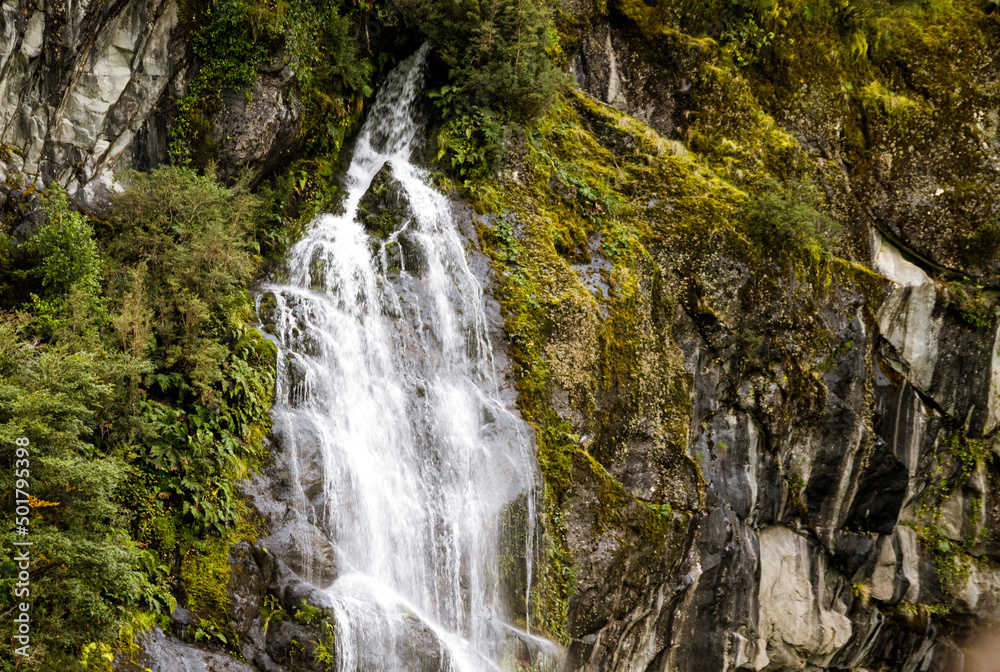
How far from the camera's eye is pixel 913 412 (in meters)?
13.4

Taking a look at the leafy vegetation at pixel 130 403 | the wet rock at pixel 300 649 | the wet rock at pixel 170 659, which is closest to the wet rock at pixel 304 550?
the leafy vegetation at pixel 130 403

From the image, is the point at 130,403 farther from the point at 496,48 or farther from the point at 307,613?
the point at 496,48

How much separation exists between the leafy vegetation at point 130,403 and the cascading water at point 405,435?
0.80 m

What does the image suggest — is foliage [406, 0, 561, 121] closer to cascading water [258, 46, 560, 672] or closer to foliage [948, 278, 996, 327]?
cascading water [258, 46, 560, 672]

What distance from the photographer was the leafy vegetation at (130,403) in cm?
489

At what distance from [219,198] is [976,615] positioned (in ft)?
55.0

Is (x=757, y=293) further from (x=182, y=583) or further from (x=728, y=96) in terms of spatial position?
(x=182, y=583)

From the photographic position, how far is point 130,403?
6.33 metres

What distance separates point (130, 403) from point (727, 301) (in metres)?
9.16

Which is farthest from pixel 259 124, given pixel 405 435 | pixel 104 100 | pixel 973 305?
pixel 973 305

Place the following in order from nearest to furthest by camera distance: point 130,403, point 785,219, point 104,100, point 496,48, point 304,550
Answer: point 130,403
point 304,550
point 104,100
point 496,48
point 785,219

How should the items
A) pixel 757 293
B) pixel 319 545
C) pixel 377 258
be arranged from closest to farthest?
pixel 319 545
pixel 377 258
pixel 757 293

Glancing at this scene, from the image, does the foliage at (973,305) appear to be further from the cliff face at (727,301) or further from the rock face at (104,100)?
the rock face at (104,100)

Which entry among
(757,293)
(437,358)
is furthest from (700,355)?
(437,358)
